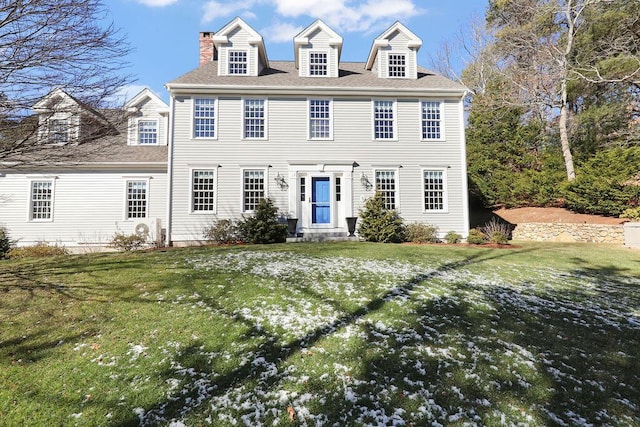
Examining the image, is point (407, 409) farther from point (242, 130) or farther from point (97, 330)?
point (242, 130)

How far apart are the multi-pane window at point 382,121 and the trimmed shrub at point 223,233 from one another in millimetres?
7252

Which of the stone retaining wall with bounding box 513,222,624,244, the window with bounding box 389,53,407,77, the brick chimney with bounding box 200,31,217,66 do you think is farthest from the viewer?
the brick chimney with bounding box 200,31,217,66

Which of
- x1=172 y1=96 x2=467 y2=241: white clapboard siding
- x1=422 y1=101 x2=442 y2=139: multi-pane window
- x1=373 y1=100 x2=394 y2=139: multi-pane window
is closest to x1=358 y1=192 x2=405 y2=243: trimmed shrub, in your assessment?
x1=172 y1=96 x2=467 y2=241: white clapboard siding

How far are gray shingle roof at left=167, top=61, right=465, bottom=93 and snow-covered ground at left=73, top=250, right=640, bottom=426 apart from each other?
33.6 feet

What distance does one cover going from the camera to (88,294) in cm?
559

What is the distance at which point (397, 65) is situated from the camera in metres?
15.4

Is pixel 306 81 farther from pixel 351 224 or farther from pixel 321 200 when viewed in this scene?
pixel 351 224

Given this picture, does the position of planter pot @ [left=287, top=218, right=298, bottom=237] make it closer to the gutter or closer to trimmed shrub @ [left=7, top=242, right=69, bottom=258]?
the gutter

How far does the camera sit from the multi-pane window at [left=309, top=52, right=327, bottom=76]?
15.1 meters

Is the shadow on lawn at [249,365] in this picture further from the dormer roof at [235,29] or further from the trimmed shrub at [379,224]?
the dormer roof at [235,29]

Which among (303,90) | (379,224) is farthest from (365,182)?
(303,90)

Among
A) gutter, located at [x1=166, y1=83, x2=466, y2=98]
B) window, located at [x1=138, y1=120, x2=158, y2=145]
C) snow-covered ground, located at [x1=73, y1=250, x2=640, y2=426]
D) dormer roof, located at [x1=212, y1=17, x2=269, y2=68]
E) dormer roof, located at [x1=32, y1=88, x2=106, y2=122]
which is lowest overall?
snow-covered ground, located at [x1=73, y1=250, x2=640, y2=426]

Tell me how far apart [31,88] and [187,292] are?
13.2 ft

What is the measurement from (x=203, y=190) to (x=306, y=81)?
653cm
